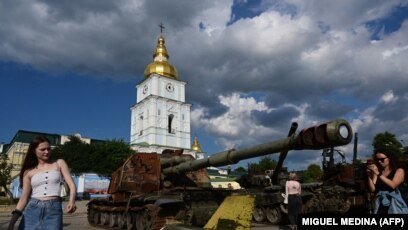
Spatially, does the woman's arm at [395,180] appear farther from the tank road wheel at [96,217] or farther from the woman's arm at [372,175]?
the tank road wheel at [96,217]

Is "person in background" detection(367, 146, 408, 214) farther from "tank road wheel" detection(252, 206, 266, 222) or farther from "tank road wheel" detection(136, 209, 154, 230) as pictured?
"tank road wheel" detection(252, 206, 266, 222)

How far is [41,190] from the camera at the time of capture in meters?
4.25

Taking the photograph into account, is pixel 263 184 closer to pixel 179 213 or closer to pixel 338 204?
pixel 338 204

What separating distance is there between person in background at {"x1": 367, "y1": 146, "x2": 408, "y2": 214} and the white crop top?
368 centimetres

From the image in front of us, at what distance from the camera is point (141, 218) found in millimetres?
10797

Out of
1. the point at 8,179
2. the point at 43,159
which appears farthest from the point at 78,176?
the point at 43,159

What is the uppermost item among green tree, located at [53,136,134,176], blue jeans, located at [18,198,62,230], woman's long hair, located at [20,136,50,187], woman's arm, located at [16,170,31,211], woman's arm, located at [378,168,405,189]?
green tree, located at [53,136,134,176]

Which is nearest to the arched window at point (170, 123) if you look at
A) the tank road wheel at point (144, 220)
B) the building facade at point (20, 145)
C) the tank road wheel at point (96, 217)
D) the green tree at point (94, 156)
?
the green tree at point (94, 156)

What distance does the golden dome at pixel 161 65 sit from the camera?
62.0 m

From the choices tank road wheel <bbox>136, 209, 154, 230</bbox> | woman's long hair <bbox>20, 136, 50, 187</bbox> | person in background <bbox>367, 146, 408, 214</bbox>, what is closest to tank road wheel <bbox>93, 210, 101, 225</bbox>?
tank road wheel <bbox>136, 209, 154, 230</bbox>

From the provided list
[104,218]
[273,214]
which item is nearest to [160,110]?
[104,218]

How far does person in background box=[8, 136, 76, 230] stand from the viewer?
4.15m

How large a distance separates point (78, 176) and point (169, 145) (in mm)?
16050

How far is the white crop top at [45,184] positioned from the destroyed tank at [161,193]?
363 centimetres
